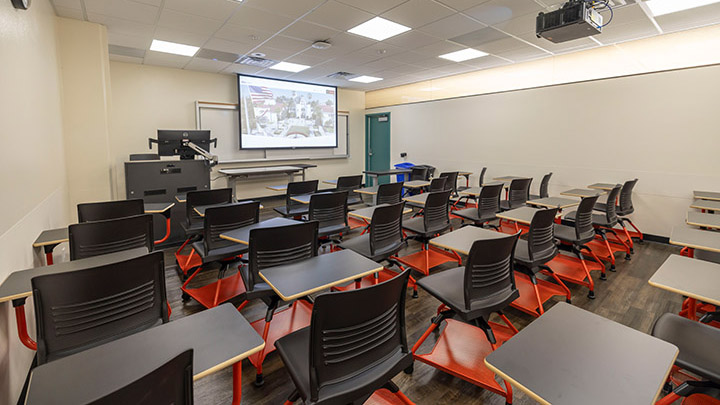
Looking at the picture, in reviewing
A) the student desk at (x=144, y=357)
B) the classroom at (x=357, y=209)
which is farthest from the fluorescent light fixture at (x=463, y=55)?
the student desk at (x=144, y=357)

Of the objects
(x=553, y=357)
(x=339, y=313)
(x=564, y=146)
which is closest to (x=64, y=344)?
(x=339, y=313)

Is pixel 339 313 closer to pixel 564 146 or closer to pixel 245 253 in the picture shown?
pixel 245 253

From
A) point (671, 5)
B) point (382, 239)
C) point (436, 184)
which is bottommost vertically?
point (382, 239)

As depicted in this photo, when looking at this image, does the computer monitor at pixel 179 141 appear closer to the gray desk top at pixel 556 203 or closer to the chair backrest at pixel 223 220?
the chair backrest at pixel 223 220

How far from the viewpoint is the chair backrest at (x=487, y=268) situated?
6.33 ft

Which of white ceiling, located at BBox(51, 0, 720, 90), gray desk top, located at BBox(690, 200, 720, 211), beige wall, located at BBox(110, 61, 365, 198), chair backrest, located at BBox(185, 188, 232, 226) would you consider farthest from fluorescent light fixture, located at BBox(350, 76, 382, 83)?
gray desk top, located at BBox(690, 200, 720, 211)

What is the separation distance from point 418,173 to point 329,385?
6.96 metres

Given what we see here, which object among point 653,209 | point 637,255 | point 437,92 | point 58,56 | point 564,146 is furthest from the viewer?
point 437,92

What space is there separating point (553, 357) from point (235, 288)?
9.32 feet

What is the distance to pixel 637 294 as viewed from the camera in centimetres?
323

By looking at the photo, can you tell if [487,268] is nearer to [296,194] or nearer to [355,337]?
[355,337]

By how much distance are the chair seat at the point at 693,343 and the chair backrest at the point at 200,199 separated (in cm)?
382

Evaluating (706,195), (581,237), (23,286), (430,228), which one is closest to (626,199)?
(706,195)

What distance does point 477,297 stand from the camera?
203 cm
